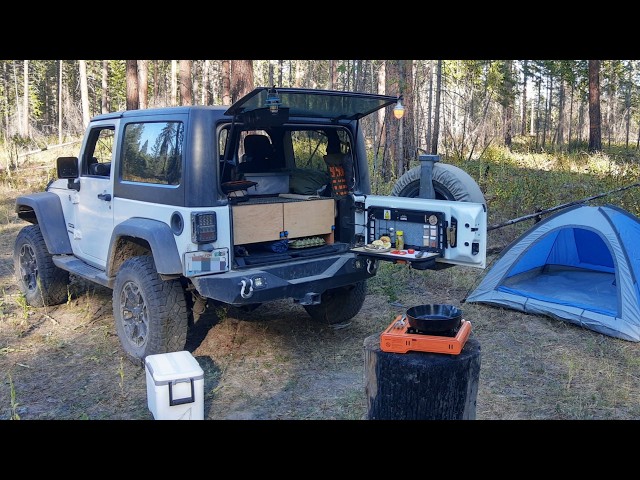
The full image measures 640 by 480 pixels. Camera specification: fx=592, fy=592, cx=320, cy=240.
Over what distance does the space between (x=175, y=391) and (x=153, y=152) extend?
1.97 meters

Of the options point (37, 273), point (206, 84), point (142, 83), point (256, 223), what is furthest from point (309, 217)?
point (206, 84)

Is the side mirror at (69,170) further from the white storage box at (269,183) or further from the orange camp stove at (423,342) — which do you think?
the orange camp stove at (423,342)

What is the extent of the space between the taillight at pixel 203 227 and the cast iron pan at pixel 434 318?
1556 mm

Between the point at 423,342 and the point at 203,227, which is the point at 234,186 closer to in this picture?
the point at 203,227

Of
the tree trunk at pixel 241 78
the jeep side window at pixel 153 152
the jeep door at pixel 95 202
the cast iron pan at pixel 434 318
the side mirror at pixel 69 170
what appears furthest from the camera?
the tree trunk at pixel 241 78

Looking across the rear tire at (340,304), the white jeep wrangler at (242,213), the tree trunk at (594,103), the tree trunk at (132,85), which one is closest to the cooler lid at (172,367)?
the white jeep wrangler at (242,213)

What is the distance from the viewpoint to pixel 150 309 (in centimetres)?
459

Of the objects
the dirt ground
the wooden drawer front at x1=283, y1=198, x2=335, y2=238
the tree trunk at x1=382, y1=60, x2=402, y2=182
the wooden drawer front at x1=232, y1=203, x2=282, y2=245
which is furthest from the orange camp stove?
the tree trunk at x1=382, y1=60, x2=402, y2=182

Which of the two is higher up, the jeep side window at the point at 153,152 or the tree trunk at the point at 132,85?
the tree trunk at the point at 132,85

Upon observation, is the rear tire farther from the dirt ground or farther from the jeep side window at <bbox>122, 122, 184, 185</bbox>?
the jeep side window at <bbox>122, 122, 184, 185</bbox>

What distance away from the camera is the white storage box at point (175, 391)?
375 centimetres

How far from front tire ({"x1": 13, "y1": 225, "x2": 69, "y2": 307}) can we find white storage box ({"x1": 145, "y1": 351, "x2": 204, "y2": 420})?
115 inches

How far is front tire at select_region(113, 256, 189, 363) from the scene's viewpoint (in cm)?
458

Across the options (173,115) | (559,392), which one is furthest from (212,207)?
(559,392)
